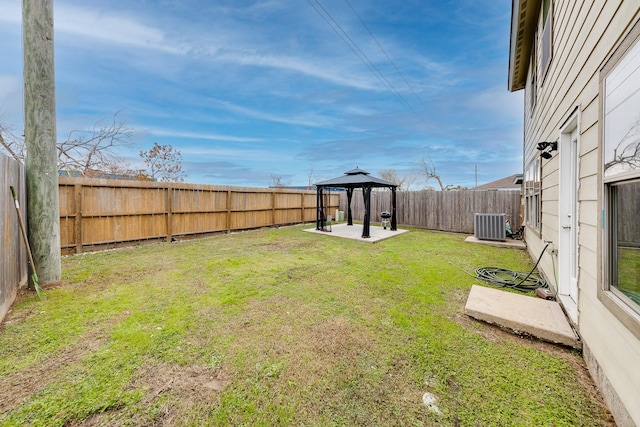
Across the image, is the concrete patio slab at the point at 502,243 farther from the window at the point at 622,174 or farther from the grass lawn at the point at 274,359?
the window at the point at 622,174

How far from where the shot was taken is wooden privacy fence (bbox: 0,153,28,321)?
109 inches

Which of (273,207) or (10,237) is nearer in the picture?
(10,237)

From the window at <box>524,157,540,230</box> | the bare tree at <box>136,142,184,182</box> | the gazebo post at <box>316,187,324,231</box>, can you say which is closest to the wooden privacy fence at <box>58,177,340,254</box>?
the gazebo post at <box>316,187,324,231</box>

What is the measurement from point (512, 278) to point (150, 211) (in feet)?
28.8

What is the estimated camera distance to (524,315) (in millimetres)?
2602

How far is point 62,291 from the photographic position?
3469 millimetres

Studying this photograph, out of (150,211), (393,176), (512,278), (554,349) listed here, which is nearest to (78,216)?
(150,211)

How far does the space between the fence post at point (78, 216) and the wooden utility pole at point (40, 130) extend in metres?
2.75

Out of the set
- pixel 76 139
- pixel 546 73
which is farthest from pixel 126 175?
pixel 546 73

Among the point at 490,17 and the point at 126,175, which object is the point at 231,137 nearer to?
the point at 126,175

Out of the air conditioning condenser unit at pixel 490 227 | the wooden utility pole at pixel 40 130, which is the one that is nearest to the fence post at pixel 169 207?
the wooden utility pole at pixel 40 130

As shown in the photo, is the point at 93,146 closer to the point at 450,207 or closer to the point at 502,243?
the point at 450,207

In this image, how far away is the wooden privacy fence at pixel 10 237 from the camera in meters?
2.76

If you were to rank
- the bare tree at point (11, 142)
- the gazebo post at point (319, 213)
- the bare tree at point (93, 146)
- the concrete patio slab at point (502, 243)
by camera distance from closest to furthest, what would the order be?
the concrete patio slab at point (502, 243)
the bare tree at point (11, 142)
the bare tree at point (93, 146)
the gazebo post at point (319, 213)
